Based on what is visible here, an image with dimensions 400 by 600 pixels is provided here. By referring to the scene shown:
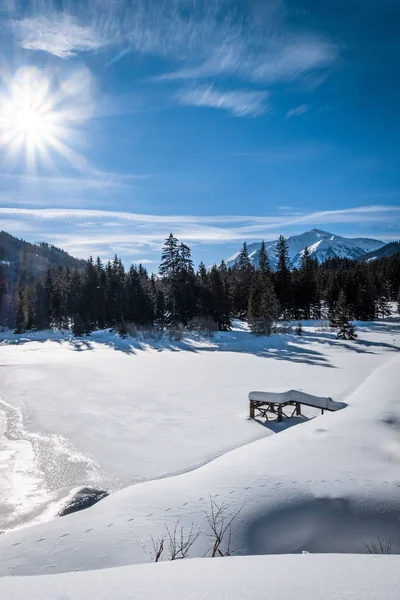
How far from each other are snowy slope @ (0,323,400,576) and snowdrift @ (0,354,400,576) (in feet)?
0.05

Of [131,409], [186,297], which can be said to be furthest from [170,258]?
[131,409]

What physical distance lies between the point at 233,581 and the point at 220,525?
238 cm

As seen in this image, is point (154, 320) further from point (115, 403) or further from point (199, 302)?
point (115, 403)

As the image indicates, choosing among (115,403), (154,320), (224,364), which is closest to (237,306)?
(154,320)

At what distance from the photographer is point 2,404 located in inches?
610

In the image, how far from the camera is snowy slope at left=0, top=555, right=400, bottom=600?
282 cm

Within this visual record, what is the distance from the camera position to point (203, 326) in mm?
42000

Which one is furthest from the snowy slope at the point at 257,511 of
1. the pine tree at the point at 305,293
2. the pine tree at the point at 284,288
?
the pine tree at the point at 305,293

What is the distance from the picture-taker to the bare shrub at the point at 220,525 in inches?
189

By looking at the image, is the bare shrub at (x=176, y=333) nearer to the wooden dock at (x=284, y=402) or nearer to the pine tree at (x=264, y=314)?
the pine tree at (x=264, y=314)

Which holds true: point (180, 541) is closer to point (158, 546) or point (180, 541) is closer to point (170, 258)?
point (158, 546)

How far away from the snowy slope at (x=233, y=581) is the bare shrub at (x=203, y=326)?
3703 cm

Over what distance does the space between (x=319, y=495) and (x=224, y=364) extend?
19.5m

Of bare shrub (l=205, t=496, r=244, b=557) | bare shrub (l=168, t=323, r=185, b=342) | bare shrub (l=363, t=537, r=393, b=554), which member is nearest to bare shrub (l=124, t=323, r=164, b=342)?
bare shrub (l=168, t=323, r=185, b=342)
